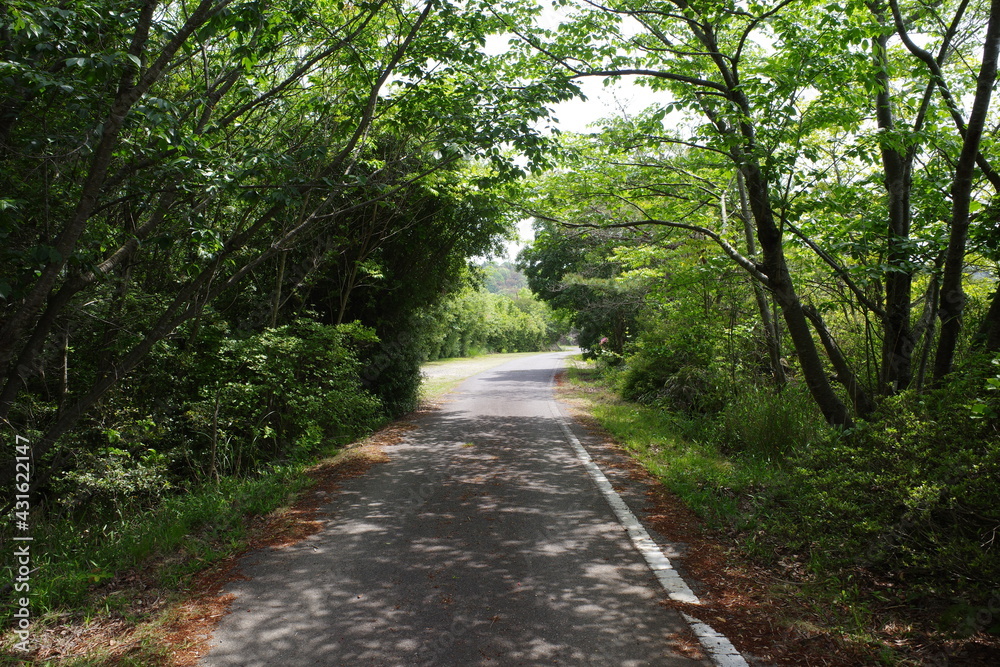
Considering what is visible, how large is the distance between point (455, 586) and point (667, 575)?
168 centimetres

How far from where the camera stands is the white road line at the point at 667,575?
339 cm

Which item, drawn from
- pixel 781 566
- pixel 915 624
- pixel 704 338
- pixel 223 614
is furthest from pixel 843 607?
pixel 704 338

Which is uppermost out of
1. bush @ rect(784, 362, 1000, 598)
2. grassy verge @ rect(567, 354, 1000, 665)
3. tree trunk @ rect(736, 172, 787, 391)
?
tree trunk @ rect(736, 172, 787, 391)

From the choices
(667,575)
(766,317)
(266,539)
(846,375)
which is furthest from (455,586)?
(766,317)

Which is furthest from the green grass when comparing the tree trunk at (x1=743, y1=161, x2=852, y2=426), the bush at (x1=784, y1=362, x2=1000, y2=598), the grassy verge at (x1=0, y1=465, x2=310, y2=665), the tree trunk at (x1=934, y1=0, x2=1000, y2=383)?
the tree trunk at (x1=934, y1=0, x2=1000, y2=383)

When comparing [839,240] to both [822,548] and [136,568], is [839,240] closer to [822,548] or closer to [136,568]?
[822,548]

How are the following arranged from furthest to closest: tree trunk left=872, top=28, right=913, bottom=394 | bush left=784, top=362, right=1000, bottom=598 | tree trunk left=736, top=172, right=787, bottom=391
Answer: tree trunk left=736, top=172, right=787, bottom=391 → tree trunk left=872, top=28, right=913, bottom=394 → bush left=784, top=362, right=1000, bottom=598

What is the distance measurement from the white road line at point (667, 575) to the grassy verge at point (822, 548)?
0.57 m

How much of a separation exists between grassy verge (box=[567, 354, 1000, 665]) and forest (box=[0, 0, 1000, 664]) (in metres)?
0.05

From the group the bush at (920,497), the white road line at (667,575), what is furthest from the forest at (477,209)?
the white road line at (667,575)

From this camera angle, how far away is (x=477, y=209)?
11344mm

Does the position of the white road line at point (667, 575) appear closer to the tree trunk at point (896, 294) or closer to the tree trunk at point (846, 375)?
the tree trunk at point (846, 375)

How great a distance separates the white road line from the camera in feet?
11.1

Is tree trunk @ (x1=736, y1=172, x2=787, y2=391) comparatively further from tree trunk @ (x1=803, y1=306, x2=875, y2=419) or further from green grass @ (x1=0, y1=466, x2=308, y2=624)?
green grass @ (x1=0, y1=466, x2=308, y2=624)
